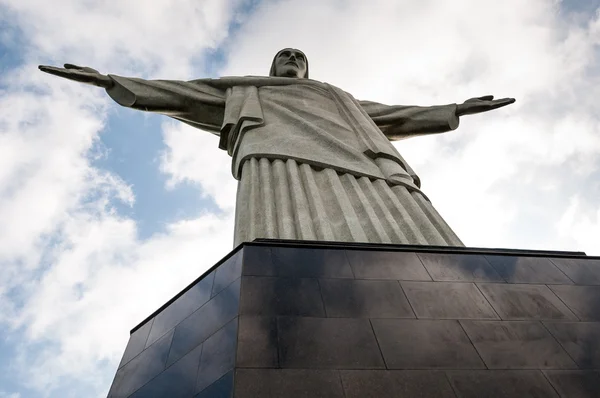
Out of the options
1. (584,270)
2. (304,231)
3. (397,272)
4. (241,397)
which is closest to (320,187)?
(304,231)

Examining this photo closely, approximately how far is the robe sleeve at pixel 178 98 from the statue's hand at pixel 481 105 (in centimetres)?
408

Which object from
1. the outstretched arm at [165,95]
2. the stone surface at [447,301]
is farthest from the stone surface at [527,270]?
the outstretched arm at [165,95]

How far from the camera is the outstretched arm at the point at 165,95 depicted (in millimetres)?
7383

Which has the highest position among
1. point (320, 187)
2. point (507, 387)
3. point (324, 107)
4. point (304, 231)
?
point (324, 107)

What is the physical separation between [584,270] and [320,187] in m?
2.71

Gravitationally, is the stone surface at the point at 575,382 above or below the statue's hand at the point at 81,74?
below

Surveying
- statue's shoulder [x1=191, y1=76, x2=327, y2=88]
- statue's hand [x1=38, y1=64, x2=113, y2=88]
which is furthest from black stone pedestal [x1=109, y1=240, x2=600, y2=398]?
statue's shoulder [x1=191, y1=76, x2=327, y2=88]

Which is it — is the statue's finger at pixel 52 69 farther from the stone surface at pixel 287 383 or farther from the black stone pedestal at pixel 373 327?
the stone surface at pixel 287 383

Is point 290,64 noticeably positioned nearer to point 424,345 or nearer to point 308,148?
point 308,148

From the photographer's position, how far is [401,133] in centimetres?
902

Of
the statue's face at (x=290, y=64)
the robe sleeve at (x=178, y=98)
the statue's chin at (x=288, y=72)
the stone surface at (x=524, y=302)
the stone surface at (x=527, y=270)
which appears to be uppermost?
the statue's face at (x=290, y=64)

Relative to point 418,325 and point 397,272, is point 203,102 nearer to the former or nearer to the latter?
point 397,272

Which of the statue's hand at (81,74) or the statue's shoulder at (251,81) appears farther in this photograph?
the statue's shoulder at (251,81)

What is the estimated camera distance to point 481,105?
869cm
